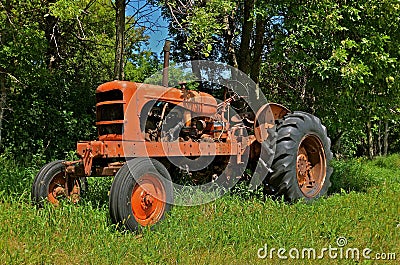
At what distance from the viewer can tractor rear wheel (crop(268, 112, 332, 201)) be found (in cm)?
629

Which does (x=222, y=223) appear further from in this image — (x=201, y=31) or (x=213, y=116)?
(x=201, y=31)

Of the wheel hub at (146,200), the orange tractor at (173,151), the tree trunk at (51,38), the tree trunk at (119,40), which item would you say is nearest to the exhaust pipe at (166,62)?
the orange tractor at (173,151)

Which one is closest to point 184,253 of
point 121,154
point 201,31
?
point 121,154

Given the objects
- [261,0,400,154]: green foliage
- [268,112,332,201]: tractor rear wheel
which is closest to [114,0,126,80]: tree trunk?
[261,0,400,154]: green foliage

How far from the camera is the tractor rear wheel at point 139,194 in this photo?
461 centimetres

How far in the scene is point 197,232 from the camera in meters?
4.68

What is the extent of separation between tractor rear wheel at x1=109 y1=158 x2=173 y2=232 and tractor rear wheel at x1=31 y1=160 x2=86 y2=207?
1.29m

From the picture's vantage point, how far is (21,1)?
992cm

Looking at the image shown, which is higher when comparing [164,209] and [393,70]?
[393,70]

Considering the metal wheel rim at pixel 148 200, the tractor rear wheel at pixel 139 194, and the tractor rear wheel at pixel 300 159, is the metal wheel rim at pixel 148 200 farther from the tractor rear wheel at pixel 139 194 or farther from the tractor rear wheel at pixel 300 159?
the tractor rear wheel at pixel 300 159

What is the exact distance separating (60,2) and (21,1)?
11.4 feet

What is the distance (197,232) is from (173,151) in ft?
3.80

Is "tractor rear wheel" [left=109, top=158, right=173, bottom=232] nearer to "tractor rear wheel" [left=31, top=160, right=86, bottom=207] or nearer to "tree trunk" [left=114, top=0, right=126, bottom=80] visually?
"tractor rear wheel" [left=31, top=160, right=86, bottom=207]

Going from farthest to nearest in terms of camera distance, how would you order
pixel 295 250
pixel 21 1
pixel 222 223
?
pixel 21 1 < pixel 222 223 < pixel 295 250
